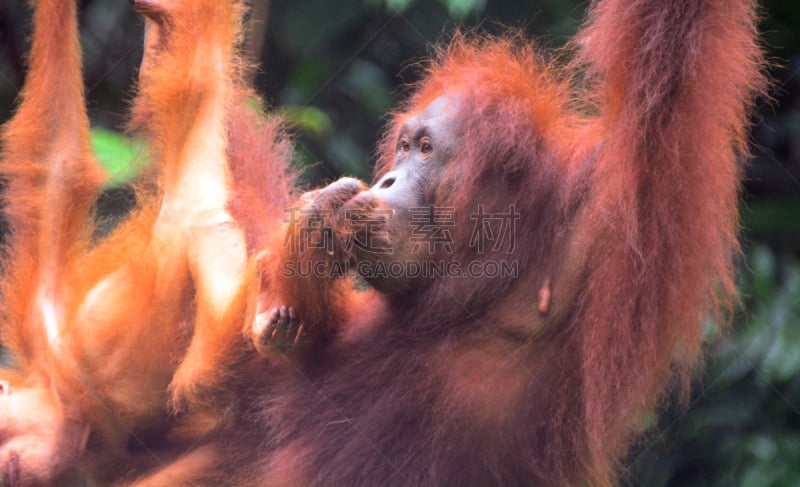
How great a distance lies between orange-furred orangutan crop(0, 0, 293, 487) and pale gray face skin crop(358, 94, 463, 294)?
34 centimetres

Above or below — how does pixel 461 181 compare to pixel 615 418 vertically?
above

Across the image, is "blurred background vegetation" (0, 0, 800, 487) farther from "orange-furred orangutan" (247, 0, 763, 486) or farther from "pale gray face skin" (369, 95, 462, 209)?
"orange-furred orangutan" (247, 0, 763, 486)

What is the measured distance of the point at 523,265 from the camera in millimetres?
1491

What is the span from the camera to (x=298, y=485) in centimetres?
159

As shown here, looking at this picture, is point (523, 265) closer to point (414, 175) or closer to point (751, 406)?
point (414, 175)

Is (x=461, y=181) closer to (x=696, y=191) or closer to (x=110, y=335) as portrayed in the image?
(x=696, y=191)

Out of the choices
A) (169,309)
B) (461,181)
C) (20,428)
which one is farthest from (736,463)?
(20,428)

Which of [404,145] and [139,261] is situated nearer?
[404,145]

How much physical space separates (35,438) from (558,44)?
164 centimetres

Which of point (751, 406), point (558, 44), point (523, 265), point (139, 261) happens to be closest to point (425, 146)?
point (523, 265)

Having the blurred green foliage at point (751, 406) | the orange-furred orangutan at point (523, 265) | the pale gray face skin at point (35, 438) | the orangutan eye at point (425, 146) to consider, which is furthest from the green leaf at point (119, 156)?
the blurred green foliage at point (751, 406)

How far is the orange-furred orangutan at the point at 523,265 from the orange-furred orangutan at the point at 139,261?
0.22 meters

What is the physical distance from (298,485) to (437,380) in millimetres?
306

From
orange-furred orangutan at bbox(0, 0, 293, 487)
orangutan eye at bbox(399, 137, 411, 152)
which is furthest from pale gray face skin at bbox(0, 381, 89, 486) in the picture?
orangutan eye at bbox(399, 137, 411, 152)
